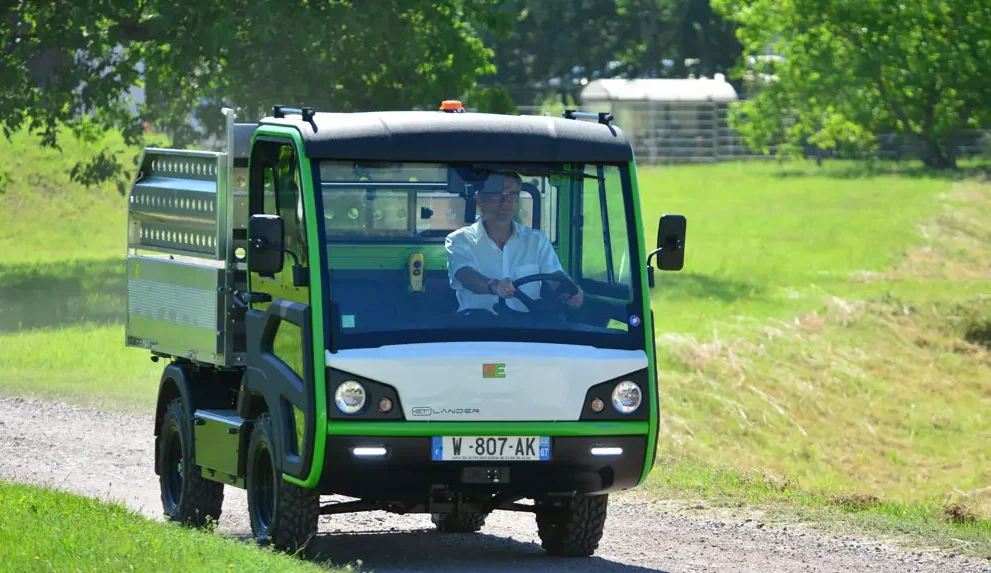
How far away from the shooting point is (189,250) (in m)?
11.6

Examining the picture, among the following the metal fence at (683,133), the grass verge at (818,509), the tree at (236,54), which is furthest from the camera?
the metal fence at (683,133)

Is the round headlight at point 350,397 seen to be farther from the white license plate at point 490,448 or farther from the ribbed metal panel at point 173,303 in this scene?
the ribbed metal panel at point 173,303

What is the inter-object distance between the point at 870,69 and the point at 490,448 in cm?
4308

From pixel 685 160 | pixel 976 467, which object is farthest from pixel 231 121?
pixel 685 160

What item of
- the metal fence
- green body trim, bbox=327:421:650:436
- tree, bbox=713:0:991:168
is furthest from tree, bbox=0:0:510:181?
the metal fence

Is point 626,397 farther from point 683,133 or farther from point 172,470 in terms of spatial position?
point 683,133

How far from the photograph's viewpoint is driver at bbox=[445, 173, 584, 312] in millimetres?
9828

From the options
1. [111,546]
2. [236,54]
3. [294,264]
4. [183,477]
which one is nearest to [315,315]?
[294,264]

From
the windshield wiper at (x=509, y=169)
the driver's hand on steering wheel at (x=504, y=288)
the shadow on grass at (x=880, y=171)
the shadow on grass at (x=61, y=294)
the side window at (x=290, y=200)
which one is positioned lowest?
the shadow on grass at (x=61, y=294)

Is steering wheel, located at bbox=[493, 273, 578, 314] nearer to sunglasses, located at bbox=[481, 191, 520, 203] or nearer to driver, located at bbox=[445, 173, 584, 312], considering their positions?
driver, located at bbox=[445, 173, 584, 312]

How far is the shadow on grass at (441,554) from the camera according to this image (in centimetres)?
1024

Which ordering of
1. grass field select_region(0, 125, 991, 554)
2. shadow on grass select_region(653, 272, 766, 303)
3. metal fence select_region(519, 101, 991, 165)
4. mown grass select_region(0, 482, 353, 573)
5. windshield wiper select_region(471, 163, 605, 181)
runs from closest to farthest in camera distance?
mown grass select_region(0, 482, 353, 573) < windshield wiper select_region(471, 163, 605, 181) < grass field select_region(0, 125, 991, 554) < shadow on grass select_region(653, 272, 766, 303) < metal fence select_region(519, 101, 991, 165)

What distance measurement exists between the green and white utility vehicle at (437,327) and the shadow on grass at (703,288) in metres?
20.2

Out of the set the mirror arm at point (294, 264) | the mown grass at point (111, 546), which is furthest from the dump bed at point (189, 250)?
the mirror arm at point (294, 264)
